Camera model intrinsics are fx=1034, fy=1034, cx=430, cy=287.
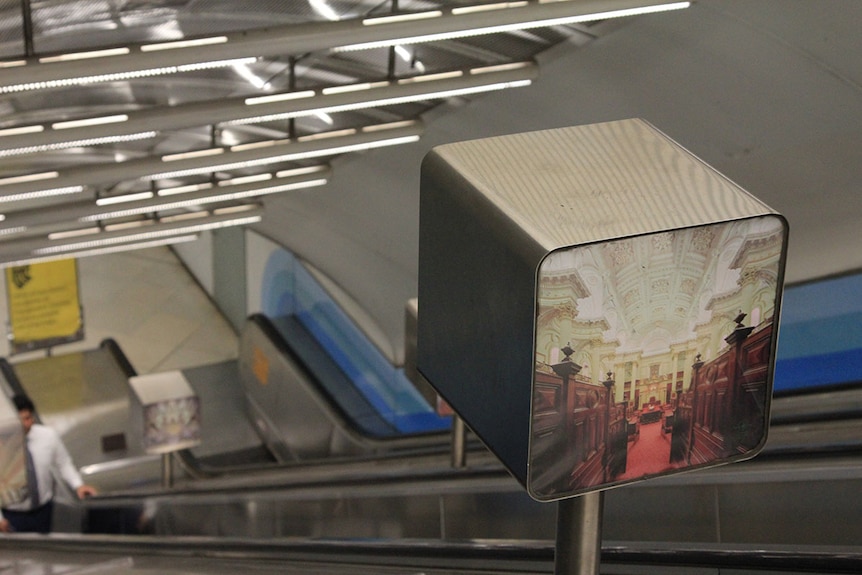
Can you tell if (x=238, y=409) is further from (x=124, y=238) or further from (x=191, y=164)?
(x=191, y=164)

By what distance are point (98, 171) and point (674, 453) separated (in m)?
6.76

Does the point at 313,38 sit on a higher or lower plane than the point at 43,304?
higher

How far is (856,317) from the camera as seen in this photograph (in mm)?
6098

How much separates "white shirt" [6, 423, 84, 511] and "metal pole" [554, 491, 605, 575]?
23.6ft

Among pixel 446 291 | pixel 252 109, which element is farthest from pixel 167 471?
pixel 446 291

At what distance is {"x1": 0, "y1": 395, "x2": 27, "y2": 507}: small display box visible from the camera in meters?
6.36

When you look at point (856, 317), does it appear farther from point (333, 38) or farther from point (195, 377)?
point (195, 377)

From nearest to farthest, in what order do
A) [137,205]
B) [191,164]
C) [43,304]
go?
1. [191,164]
2. [137,205]
3. [43,304]

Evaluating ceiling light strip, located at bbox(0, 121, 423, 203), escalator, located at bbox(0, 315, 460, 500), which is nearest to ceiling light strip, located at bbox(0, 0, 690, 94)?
ceiling light strip, located at bbox(0, 121, 423, 203)

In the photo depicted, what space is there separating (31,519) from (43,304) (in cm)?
795

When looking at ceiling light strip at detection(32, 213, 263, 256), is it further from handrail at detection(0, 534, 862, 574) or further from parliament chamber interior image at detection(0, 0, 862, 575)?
handrail at detection(0, 534, 862, 574)

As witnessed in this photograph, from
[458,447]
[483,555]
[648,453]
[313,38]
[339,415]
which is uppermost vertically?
[648,453]

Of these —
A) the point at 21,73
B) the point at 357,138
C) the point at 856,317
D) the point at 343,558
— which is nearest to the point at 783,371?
the point at 856,317

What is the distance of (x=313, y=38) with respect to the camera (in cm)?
542
